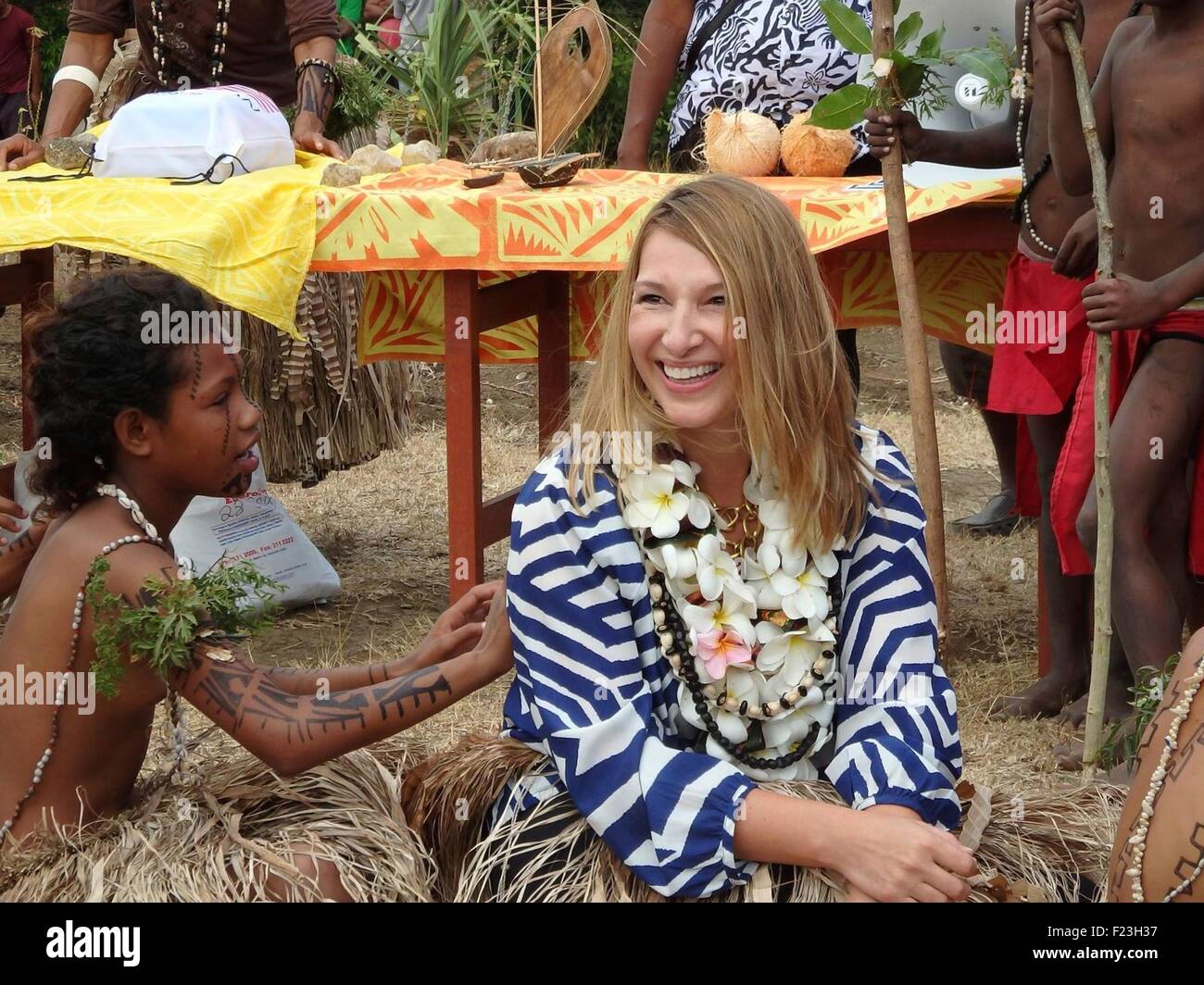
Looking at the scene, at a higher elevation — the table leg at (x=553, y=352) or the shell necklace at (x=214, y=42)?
the shell necklace at (x=214, y=42)

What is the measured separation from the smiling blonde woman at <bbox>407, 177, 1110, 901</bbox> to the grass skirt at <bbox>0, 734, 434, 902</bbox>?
16cm

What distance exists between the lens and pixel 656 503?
214cm

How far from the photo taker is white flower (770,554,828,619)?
215 cm

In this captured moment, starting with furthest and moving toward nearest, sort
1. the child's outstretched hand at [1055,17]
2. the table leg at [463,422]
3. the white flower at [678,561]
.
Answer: the table leg at [463,422], the child's outstretched hand at [1055,17], the white flower at [678,561]

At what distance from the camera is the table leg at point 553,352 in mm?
4359

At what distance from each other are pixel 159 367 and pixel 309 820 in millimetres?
713

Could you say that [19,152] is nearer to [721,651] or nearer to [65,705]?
[65,705]

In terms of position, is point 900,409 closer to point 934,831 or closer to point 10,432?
point 10,432

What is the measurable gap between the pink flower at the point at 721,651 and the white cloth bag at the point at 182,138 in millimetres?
2189

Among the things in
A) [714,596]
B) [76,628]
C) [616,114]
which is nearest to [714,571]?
[714,596]

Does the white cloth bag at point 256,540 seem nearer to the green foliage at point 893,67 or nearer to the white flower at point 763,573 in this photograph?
the green foliage at point 893,67

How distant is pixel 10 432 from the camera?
7391 mm

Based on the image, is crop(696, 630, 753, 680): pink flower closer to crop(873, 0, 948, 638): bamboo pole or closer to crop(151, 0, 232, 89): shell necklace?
crop(873, 0, 948, 638): bamboo pole

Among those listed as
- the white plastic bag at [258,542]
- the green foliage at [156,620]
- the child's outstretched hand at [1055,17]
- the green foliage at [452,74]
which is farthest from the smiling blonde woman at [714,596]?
the green foliage at [452,74]
